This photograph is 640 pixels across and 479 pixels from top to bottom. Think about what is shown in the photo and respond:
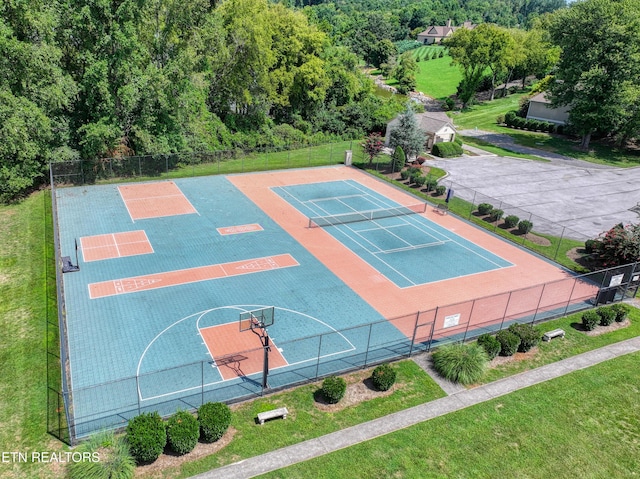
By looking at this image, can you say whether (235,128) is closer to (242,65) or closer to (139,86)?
(242,65)

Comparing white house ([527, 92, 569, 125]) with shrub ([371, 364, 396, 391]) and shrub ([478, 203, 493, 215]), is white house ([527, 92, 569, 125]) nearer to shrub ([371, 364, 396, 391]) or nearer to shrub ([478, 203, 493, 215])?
shrub ([478, 203, 493, 215])

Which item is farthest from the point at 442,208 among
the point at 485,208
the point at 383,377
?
the point at 383,377

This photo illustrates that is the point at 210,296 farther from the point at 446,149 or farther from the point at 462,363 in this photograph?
the point at 446,149

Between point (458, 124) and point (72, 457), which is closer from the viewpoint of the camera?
point (72, 457)

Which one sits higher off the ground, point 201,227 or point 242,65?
point 242,65

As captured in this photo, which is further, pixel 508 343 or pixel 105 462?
pixel 508 343

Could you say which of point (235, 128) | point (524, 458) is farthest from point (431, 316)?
point (235, 128)
